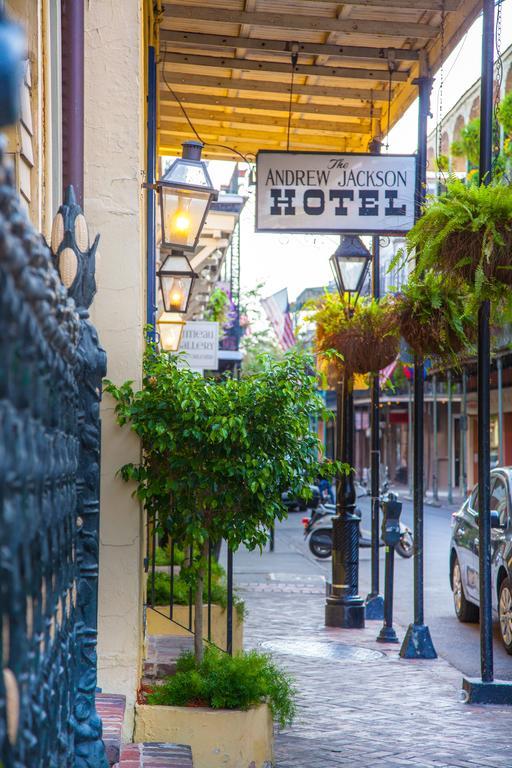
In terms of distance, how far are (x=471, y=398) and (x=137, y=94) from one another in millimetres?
44115

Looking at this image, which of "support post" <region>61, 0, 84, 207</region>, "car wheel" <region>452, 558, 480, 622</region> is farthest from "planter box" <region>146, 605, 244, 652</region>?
"support post" <region>61, 0, 84, 207</region>

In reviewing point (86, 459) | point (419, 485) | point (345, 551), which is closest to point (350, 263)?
point (419, 485)

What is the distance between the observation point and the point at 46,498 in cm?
234

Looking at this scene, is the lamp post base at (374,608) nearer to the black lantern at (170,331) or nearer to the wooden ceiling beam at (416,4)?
the black lantern at (170,331)

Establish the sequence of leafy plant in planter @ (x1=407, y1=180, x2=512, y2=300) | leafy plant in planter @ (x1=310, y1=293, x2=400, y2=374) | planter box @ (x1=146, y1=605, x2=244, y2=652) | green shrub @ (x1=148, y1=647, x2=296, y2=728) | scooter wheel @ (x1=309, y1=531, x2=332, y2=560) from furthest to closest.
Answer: scooter wheel @ (x1=309, y1=531, x2=332, y2=560), leafy plant in planter @ (x1=310, y1=293, x2=400, y2=374), planter box @ (x1=146, y1=605, x2=244, y2=652), leafy plant in planter @ (x1=407, y1=180, x2=512, y2=300), green shrub @ (x1=148, y1=647, x2=296, y2=728)

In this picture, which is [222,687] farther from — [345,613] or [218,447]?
[345,613]

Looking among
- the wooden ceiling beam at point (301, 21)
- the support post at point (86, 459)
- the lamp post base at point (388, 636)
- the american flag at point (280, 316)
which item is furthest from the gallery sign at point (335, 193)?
the american flag at point (280, 316)

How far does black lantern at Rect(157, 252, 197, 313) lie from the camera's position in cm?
1245

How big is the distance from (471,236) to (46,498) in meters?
5.65

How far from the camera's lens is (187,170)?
7.55 m

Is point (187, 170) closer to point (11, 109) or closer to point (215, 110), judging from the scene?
point (215, 110)

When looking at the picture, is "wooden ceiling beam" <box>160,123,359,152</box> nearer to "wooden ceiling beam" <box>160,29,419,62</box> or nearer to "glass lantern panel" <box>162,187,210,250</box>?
"wooden ceiling beam" <box>160,29,419,62</box>

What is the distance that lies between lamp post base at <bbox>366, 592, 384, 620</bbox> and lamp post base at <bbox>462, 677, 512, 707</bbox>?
15.8ft

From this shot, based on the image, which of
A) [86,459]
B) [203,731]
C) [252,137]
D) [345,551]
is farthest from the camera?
[252,137]
